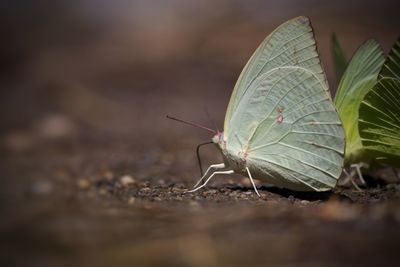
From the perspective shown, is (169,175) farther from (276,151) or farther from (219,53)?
(219,53)

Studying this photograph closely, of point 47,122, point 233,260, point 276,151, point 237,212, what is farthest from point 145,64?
point 233,260

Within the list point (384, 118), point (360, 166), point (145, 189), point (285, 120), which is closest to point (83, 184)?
point (145, 189)

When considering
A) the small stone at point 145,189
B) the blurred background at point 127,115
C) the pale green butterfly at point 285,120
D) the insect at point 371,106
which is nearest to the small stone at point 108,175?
the blurred background at point 127,115

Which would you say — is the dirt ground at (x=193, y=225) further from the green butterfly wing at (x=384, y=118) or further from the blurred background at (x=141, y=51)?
the blurred background at (x=141, y=51)

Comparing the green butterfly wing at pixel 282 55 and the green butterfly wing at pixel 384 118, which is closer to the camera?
the green butterfly wing at pixel 282 55

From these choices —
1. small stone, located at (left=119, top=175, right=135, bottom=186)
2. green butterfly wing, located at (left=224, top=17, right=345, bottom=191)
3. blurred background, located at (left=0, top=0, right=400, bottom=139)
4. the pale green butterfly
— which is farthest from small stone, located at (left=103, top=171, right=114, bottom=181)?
blurred background, located at (left=0, top=0, right=400, bottom=139)

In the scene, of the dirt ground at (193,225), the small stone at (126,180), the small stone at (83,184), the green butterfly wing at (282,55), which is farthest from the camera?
the small stone at (83,184)
